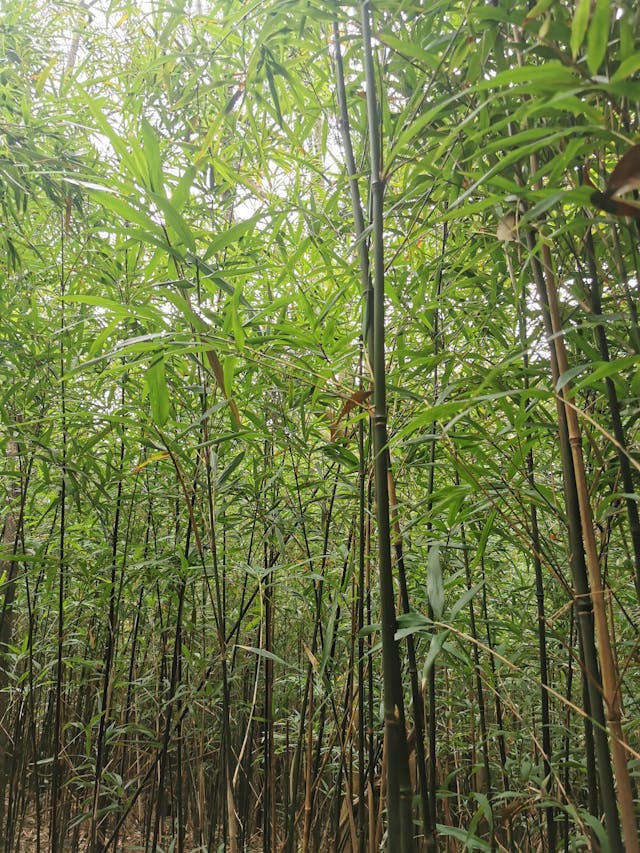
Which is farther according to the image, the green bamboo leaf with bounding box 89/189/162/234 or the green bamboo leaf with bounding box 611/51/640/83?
the green bamboo leaf with bounding box 89/189/162/234

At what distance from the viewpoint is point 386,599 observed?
2.91 ft

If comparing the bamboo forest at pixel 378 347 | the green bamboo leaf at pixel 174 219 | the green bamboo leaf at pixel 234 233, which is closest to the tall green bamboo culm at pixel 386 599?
the bamboo forest at pixel 378 347

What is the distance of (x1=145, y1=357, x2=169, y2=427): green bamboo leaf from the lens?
3.62ft

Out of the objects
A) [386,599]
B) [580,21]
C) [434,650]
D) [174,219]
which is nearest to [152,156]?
[174,219]

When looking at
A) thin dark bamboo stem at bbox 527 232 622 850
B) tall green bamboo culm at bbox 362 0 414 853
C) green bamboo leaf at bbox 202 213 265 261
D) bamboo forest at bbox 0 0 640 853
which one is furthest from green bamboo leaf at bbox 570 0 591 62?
green bamboo leaf at bbox 202 213 265 261

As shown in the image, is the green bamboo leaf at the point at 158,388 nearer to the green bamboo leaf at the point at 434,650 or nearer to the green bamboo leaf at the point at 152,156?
the green bamboo leaf at the point at 152,156

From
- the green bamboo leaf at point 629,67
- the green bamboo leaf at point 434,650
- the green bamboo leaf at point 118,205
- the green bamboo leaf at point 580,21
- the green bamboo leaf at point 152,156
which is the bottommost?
the green bamboo leaf at point 434,650

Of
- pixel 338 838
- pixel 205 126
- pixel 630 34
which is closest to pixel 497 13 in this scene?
pixel 630 34

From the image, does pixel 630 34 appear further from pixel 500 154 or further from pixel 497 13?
pixel 500 154

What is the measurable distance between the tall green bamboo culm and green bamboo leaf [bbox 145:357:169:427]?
0.41 meters

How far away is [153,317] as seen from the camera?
3.79ft

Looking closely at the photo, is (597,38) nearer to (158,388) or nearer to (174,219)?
(174,219)

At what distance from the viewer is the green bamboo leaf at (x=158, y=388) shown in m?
1.10

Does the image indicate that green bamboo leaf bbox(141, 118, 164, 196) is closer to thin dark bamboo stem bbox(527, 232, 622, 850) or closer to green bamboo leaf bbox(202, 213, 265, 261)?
green bamboo leaf bbox(202, 213, 265, 261)
